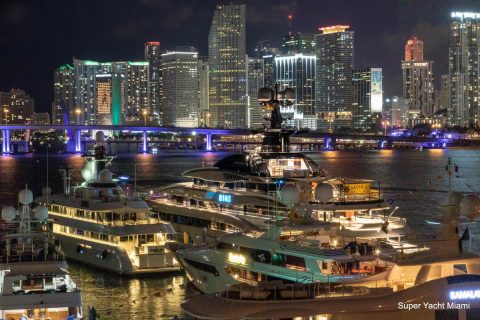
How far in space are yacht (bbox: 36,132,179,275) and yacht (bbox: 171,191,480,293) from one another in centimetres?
495

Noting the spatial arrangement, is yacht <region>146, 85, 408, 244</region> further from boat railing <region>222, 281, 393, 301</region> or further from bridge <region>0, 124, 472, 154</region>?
bridge <region>0, 124, 472, 154</region>

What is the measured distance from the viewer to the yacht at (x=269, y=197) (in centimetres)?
Result: 2647

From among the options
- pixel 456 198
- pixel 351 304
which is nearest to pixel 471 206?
pixel 456 198

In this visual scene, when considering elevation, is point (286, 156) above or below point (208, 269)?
above

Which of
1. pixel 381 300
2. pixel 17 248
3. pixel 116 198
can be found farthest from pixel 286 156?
pixel 381 300

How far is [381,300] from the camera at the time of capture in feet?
51.0

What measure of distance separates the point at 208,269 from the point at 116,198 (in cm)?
912

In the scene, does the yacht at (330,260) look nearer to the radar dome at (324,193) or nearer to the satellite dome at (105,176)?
the radar dome at (324,193)

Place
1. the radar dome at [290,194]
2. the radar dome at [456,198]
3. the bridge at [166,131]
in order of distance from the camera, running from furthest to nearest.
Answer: the bridge at [166,131]
the radar dome at [290,194]
the radar dome at [456,198]

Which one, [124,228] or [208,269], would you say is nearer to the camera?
[208,269]

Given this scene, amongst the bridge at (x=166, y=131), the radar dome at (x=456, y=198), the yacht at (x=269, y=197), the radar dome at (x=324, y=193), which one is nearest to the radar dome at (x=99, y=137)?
the yacht at (x=269, y=197)

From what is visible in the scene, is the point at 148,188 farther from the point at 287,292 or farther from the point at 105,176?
the point at 287,292

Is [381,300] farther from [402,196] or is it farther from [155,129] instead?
[155,129]

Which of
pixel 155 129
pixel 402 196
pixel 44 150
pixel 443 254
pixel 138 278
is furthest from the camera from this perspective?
pixel 44 150
